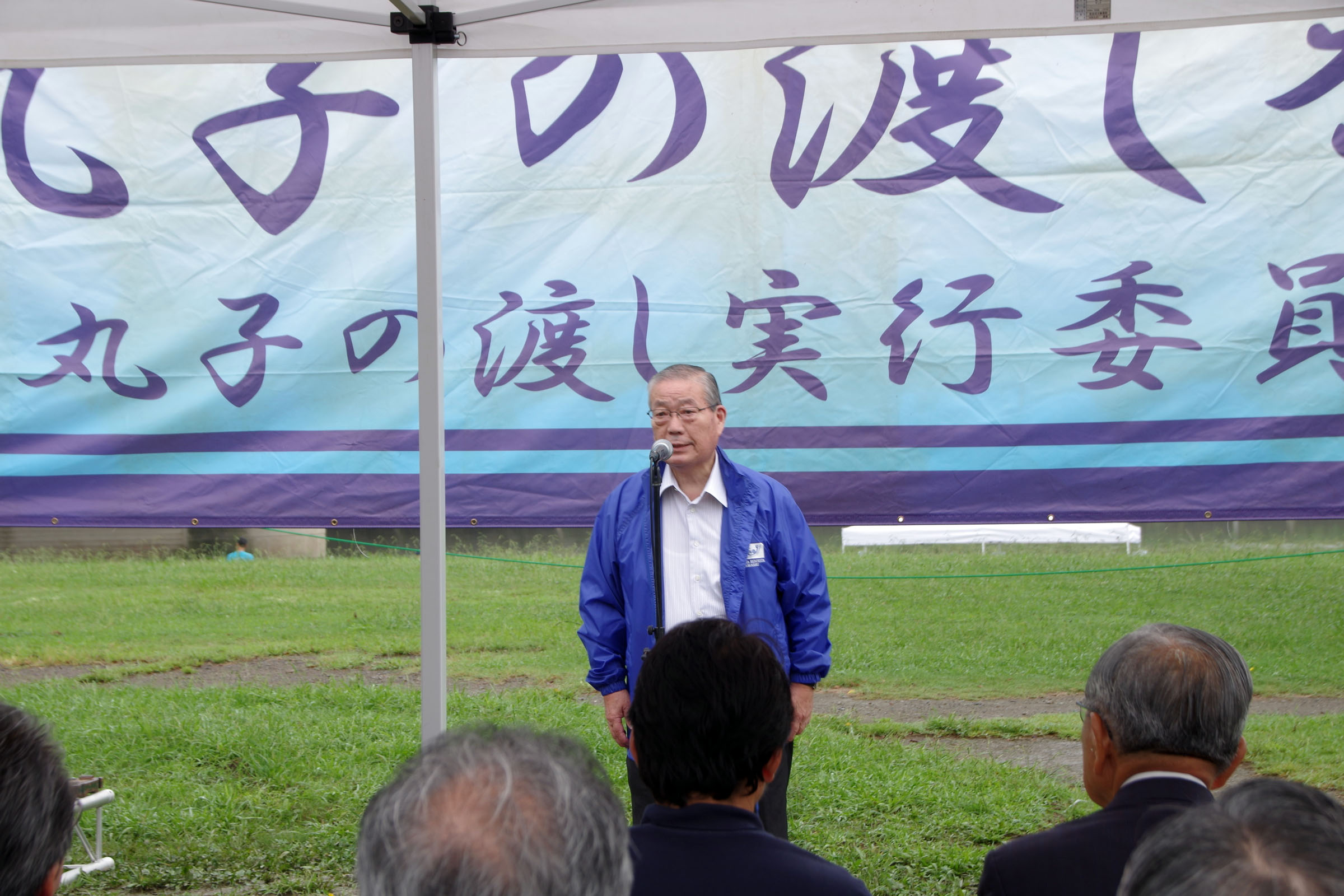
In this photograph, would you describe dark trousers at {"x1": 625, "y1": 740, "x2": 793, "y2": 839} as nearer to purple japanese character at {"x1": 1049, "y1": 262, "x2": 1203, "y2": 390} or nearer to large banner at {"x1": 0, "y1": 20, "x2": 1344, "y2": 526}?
large banner at {"x1": 0, "y1": 20, "x2": 1344, "y2": 526}

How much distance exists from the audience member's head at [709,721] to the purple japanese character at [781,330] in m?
1.89

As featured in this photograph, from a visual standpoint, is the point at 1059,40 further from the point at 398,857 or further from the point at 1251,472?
the point at 398,857

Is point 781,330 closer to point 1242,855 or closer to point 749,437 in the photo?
point 749,437

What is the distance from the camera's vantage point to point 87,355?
3186 millimetres

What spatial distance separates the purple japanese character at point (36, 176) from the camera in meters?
3.20

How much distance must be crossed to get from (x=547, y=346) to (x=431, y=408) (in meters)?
0.66

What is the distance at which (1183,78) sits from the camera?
302cm

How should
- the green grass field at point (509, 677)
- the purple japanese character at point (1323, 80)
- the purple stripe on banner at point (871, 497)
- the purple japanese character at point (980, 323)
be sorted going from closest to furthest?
the purple japanese character at point (1323, 80)
the purple stripe on banner at point (871, 497)
the purple japanese character at point (980, 323)
the green grass field at point (509, 677)

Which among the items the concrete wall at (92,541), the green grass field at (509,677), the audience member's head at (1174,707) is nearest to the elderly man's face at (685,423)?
the audience member's head at (1174,707)

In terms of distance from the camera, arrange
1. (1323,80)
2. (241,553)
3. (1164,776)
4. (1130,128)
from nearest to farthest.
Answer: (1164,776) < (1323,80) < (1130,128) < (241,553)

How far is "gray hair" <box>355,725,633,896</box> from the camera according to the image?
796mm

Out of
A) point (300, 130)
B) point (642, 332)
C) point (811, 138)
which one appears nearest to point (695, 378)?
point (642, 332)

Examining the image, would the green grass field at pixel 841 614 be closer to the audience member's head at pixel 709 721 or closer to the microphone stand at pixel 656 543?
the microphone stand at pixel 656 543

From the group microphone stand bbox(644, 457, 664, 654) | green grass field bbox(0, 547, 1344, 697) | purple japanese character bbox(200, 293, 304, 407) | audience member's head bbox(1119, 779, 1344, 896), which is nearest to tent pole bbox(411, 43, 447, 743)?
microphone stand bbox(644, 457, 664, 654)
